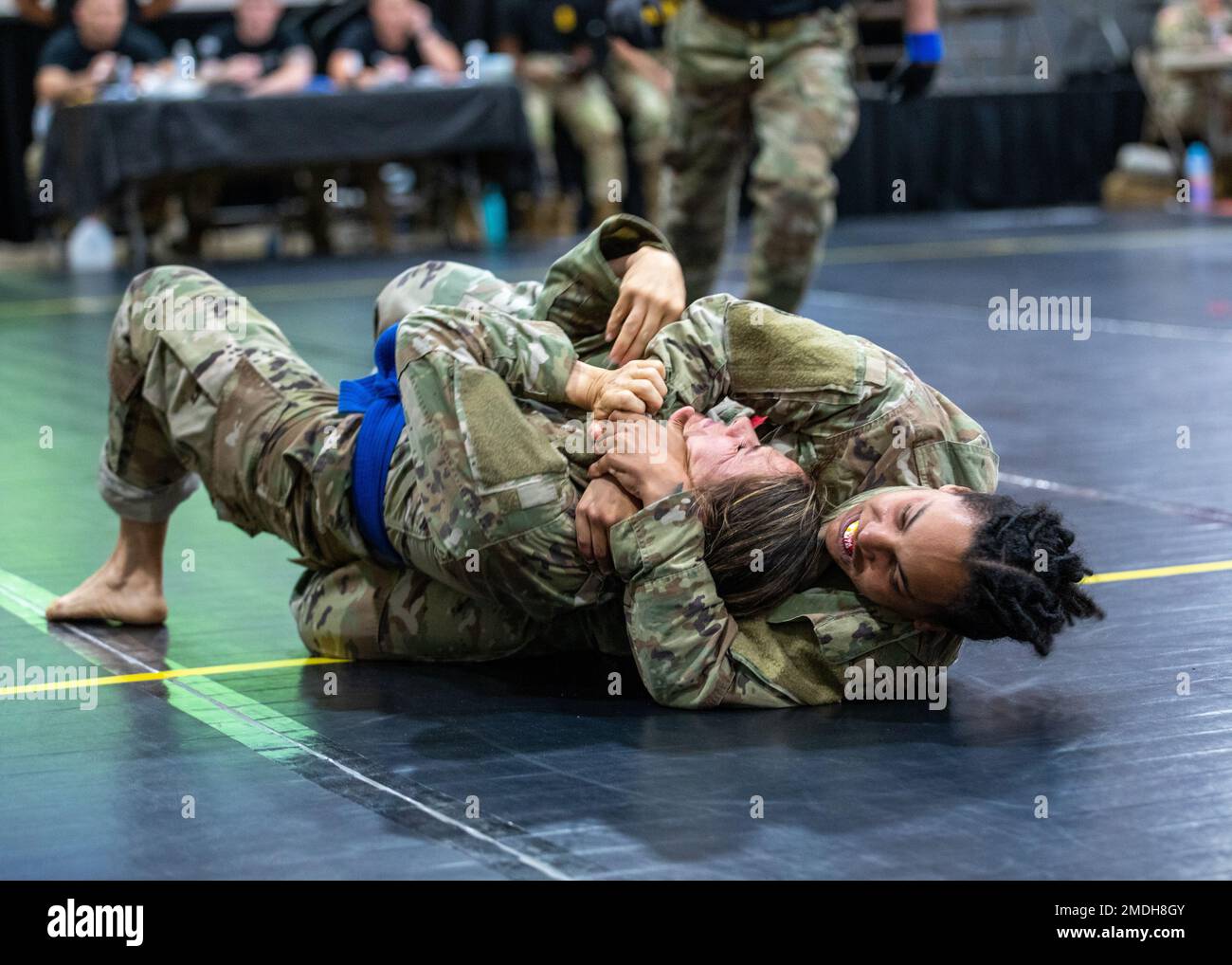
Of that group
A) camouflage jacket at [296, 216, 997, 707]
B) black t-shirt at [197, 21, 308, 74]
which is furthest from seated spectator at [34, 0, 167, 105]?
camouflage jacket at [296, 216, 997, 707]

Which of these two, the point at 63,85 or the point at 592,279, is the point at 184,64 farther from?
the point at 592,279

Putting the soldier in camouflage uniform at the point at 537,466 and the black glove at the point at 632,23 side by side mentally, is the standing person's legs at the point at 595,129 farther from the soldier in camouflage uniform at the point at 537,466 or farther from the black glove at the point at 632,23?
the soldier in camouflage uniform at the point at 537,466

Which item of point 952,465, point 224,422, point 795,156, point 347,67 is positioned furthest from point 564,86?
point 952,465

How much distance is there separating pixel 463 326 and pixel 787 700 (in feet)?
2.16

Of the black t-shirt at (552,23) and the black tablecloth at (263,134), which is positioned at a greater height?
the black t-shirt at (552,23)

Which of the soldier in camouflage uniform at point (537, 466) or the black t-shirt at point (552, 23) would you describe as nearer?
the soldier in camouflage uniform at point (537, 466)

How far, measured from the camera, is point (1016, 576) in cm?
229

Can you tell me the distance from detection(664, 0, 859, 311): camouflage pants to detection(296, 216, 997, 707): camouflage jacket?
239cm

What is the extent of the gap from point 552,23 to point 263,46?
166 cm

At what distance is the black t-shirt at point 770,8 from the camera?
5.02m

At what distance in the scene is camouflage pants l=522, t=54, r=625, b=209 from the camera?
35.1 feet

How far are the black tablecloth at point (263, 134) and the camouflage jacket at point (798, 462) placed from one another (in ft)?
22.7

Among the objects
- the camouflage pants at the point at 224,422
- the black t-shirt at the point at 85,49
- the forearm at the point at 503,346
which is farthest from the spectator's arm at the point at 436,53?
the forearm at the point at 503,346
